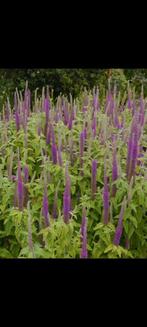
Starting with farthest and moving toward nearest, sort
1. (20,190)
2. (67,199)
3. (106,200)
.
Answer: (20,190), (106,200), (67,199)

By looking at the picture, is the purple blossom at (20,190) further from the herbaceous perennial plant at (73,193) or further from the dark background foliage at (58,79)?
the dark background foliage at (58,79)

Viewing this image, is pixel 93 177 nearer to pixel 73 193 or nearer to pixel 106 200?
pixel 73 193

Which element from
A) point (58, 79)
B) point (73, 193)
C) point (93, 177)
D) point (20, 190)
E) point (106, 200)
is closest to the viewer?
point (106, 200)

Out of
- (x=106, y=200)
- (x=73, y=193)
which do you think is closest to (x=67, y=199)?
(x=106, y=200)

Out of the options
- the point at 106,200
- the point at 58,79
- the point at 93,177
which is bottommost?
the point at 106,200

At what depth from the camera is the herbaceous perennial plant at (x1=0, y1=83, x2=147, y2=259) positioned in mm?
3230

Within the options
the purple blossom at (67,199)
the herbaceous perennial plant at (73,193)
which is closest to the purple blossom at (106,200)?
the herbaceous perennial plant at (73,193)

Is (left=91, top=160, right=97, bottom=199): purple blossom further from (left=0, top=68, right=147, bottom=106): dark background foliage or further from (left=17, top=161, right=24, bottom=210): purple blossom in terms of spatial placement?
(left=0, top=68, right=147, bottom=106): dark background foliage

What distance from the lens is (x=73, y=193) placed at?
155 inches

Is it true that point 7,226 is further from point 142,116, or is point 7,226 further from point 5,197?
point 142,116

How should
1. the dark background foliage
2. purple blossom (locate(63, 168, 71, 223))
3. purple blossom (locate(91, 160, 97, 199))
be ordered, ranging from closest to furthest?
1. purple blossom (locate(63, 168, 71, 223))
2. purple blossom (locate(91, 160, 97, 199))
3. the dark background foliage

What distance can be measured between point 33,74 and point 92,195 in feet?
25.1

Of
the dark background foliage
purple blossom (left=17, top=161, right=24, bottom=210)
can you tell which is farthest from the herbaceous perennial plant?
the dark background foliage
